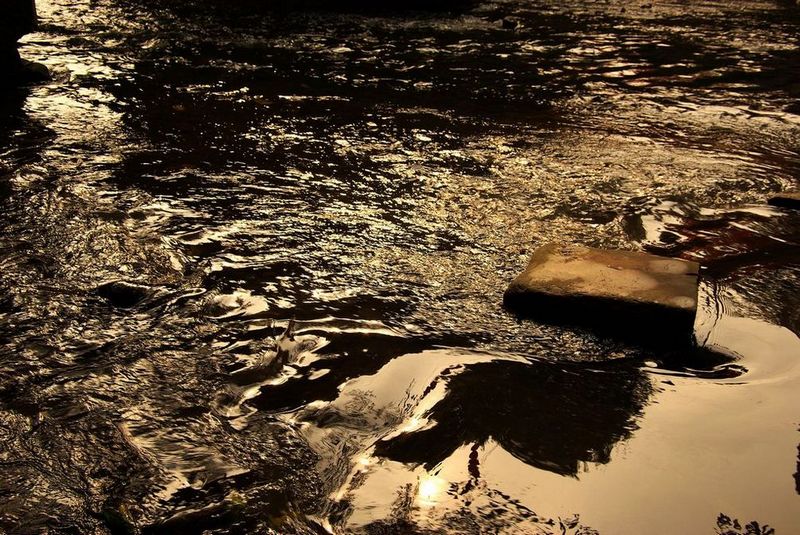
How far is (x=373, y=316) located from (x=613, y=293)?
79cm

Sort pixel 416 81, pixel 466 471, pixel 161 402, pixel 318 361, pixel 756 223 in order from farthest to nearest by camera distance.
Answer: pixel 416 81, pixel 756 223, pixel 318 361, pixel 161 402, pixel 466 471

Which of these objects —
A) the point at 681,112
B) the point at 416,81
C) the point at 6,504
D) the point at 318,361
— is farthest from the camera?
the point at 416,81

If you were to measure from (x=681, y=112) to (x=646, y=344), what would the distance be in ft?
10.8

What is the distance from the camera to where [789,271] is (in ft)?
8.86

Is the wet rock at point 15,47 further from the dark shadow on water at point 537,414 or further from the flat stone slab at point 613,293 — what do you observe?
the dark shadow on water at point 537,414

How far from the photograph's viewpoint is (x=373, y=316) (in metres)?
2.38

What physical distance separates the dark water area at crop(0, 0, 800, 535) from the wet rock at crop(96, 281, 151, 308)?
0.02 metres

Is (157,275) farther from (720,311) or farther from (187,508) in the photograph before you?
(720,311)

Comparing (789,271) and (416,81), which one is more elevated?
(416,81)

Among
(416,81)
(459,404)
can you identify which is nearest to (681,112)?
(416,81)

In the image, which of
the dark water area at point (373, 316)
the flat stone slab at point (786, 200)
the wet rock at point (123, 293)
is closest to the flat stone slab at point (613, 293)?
the dark water area at point (373, 316)

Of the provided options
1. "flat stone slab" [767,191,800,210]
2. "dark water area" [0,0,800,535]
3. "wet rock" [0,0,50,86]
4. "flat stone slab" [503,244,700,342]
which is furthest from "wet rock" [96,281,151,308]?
"wet rock" [0,0,50,86]

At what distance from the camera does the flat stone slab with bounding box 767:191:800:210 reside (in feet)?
10.8

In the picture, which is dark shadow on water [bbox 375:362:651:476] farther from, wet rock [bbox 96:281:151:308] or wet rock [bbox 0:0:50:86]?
wet rock [bbox 0:0:50:86]
